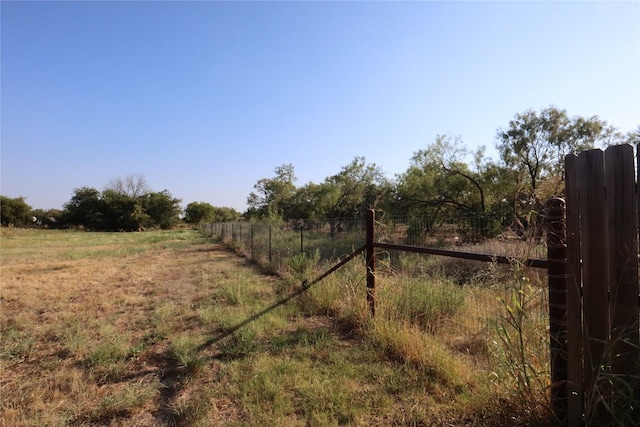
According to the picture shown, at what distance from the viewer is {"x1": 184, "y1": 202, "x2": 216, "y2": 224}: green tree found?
71500 millimetres

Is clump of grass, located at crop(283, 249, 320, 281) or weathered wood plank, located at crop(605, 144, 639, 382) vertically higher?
weathered wood plank, located at crop(605, 144, 639, 382)

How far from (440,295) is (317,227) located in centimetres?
598

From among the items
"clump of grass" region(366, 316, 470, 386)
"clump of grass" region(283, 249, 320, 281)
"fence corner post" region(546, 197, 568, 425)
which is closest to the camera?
"fence corner post" region(546, 197, 568, 425)

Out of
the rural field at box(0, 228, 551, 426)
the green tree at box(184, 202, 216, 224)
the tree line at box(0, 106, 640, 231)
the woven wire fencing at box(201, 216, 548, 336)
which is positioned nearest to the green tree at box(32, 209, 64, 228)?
the green tree at box(184, 202, 216, 224)

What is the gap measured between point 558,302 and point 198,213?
74393mm

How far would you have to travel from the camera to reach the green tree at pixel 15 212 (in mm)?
48150

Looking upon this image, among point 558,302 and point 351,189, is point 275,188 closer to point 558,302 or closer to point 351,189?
point 351,189

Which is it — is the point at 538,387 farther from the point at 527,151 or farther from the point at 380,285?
the point at 527,151

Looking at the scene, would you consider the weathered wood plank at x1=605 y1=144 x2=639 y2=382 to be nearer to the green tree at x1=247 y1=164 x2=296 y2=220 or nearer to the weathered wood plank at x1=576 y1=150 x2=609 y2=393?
the weathered wood plank at x1=576 y1=150 x2=609 y2=393

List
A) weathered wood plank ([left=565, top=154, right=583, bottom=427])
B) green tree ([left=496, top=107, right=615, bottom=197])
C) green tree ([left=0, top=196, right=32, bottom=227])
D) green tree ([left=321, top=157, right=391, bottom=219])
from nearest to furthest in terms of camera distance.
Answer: weathered wood plank ([left=565, top=154, right=583, bottom=427]) → green tree ([left=496, top=107, right=615, bottom=197]) → green tree ([left=321, top=157, right=391, bottom=219]) → green tree ([left=0, top=196, right=32, bottom=227])

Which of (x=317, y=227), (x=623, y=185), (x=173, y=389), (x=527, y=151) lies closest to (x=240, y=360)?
(x=173, y=389)

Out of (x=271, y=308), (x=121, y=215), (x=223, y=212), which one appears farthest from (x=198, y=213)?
(x=271, y=308)

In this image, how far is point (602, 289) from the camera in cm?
193

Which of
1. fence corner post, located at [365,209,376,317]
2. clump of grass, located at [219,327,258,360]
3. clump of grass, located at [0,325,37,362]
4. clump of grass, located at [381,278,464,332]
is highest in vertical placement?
fence corner post, located at [365,209,376,317]
